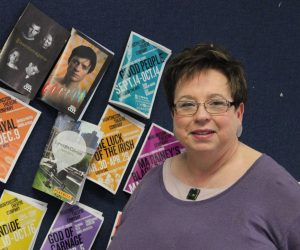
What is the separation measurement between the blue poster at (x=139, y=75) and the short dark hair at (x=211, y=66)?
257 mm

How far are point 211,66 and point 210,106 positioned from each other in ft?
0.33

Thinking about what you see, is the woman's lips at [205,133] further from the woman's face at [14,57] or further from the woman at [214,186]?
the woman's face at [14,57]

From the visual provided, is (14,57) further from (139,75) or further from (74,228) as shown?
(74,228)

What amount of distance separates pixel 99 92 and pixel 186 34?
0.33 m

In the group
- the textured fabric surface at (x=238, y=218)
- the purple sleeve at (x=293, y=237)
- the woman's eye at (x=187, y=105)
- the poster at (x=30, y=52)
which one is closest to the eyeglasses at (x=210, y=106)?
the woman's eye at (x=187, y=105)

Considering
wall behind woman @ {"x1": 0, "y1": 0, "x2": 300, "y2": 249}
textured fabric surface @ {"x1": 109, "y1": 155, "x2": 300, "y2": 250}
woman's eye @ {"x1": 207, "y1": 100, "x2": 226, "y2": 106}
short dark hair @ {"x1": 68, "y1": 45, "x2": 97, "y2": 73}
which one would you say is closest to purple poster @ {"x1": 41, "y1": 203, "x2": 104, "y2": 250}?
wall behind woman @ {"x1": 0, "y1": 0, "x2": 300, "y2": 249}

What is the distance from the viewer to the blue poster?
128cm

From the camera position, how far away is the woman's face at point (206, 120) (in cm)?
96

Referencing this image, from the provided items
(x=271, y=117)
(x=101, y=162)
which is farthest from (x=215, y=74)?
(x=271, y=117)

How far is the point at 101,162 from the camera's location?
127 centimetres

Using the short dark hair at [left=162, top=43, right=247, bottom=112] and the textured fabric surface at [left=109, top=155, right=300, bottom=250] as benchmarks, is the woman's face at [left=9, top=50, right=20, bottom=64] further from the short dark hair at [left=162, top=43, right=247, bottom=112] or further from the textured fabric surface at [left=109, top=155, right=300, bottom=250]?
the textured fabric surface at [left=109, top=155, right=300, bottom=250]

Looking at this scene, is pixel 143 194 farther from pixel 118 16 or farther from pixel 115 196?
pixel 118 16

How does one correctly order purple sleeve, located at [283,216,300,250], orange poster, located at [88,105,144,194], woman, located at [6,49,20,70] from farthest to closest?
orange poster, located at [88,105,144,194] → woman, located at [6,49,20,70] → purple sleeve, located at [283,216,300,250]

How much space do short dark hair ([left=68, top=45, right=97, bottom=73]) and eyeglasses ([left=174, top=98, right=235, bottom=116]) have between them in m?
0.34
